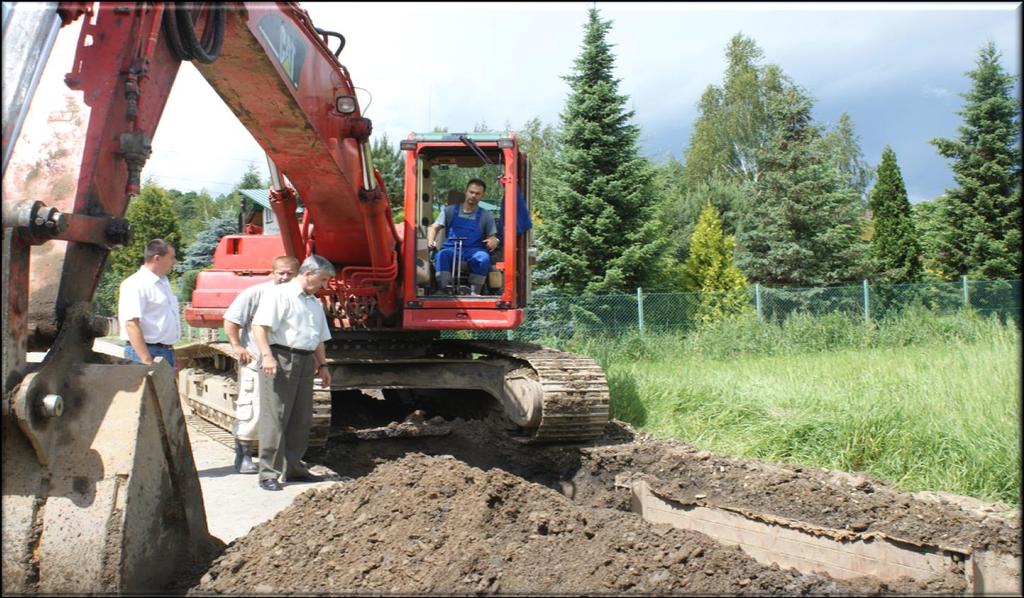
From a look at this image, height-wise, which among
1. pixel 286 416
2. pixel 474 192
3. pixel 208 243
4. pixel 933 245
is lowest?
pixel 286 416

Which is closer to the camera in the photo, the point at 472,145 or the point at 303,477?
the point at 303,477

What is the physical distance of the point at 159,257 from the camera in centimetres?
602

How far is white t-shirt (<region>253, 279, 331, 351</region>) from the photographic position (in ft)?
19.5

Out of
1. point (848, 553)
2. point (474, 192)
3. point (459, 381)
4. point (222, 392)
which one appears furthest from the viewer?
point (222, 392)

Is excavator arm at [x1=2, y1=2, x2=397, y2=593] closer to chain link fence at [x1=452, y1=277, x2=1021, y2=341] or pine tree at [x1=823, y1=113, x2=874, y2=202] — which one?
chain link fence at [x1=452, y1=277, x2=1021, y2=341]

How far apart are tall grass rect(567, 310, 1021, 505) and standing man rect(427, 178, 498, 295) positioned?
2293 mm

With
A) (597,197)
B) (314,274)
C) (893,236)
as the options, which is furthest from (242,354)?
(893,236)

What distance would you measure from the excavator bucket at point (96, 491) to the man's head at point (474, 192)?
3728 mm

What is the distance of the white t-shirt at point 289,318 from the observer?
593cm

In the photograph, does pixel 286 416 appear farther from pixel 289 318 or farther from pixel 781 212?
pixel 781 212

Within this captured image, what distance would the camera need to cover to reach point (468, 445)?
741cm

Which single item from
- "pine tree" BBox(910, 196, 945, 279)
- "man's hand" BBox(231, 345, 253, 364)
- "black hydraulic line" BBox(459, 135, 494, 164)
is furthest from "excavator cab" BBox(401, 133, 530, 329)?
"pine tree" BBox(910, 196, 945, 279)

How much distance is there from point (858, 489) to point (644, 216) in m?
12.7

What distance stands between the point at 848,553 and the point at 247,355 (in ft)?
13.3
